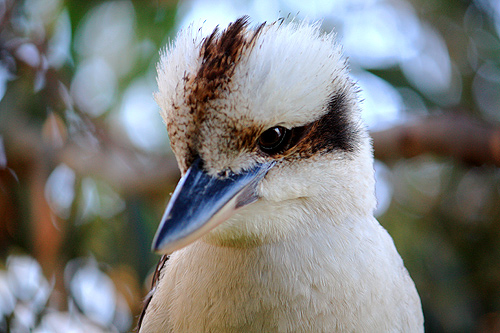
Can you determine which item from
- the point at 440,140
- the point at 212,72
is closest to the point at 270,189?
the point at 212,72

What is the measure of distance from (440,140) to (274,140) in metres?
1.70

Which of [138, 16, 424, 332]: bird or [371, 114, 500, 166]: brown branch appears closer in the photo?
[138, 16, 424, 332]: bird

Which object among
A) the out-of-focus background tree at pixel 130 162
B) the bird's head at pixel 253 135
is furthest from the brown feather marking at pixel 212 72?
the out-of-focus background tree at pixel 130 162

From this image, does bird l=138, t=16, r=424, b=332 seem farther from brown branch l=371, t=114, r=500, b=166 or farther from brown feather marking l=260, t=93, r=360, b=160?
brown branch l=371, t=114, r=500, b=166

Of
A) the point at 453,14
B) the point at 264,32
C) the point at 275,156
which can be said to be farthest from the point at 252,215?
the point at 453,14

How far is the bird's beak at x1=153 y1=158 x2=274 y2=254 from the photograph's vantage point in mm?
813

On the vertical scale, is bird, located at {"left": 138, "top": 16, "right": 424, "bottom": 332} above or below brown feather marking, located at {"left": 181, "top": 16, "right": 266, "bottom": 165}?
below

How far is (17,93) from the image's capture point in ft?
8.19

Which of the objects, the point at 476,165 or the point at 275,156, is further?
the point at 476,165

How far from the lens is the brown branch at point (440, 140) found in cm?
237

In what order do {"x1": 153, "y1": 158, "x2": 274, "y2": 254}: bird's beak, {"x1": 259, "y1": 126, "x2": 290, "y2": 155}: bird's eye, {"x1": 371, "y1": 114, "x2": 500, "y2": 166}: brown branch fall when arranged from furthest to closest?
1. {"x1": 371, "y1": 114, "x2": 500, "y2": 166}: brown branch
2. {"x1": 259, "y1": 126, "x2": 290, "y2": 155}: bird's eye
3. {"x1": 153, "y1": 158, "x2": 274, "y2": 254}: bird's beak

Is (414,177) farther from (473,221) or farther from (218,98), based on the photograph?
(218,98)

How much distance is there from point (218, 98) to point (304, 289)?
1.35 feet

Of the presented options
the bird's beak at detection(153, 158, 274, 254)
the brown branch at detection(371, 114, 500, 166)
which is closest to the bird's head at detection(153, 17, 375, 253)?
the bird's beak at detection(153, 158, 274, 254)
